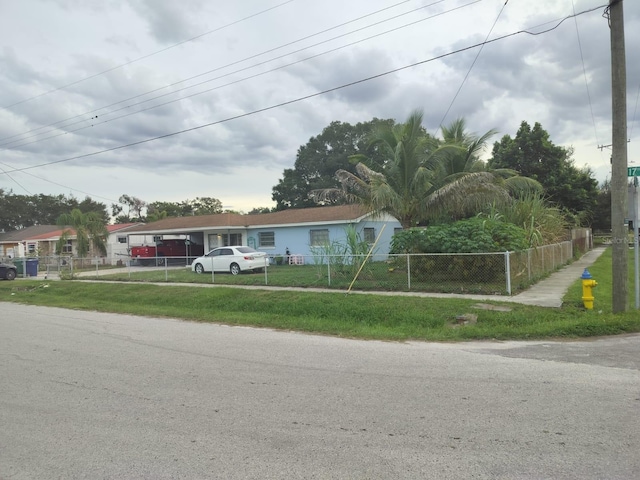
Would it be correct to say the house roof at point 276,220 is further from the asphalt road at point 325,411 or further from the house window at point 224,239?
the asphalt road at point 325,411

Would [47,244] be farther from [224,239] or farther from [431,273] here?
[431,273]

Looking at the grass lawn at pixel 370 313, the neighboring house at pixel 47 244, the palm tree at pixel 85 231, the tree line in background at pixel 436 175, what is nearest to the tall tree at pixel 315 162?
the tree line in background at pixel 436 175

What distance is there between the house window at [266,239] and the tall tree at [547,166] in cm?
1556

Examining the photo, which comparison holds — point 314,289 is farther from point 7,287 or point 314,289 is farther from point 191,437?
point 7,287

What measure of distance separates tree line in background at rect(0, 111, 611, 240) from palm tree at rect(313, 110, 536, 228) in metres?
0.04

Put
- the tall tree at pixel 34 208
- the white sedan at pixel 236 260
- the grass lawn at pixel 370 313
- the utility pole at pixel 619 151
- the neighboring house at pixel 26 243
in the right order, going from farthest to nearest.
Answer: the tall tree at pixel 34 208
the neighboring house at pixel 26 243
the white sedan at pixel 236 260
the utility pole at pixel 619 151
the grass lawn at pixel 370 313

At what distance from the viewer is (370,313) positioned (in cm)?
1069

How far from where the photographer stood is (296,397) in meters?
5.14

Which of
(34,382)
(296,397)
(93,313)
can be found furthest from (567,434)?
(93,313)

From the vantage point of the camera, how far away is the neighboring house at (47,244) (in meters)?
37.7

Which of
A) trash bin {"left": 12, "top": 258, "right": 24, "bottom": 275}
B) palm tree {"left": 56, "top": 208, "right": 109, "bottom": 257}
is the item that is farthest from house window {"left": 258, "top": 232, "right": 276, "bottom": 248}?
trash bin {"left": 12, "top": 258, "right": 24, "bottom": 275}

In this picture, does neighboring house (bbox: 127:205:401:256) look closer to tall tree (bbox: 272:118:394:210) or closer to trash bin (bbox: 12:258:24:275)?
trash bin (bbox: 12:258:24:275)

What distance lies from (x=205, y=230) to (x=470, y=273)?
65.2ft

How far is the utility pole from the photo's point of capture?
908cm
